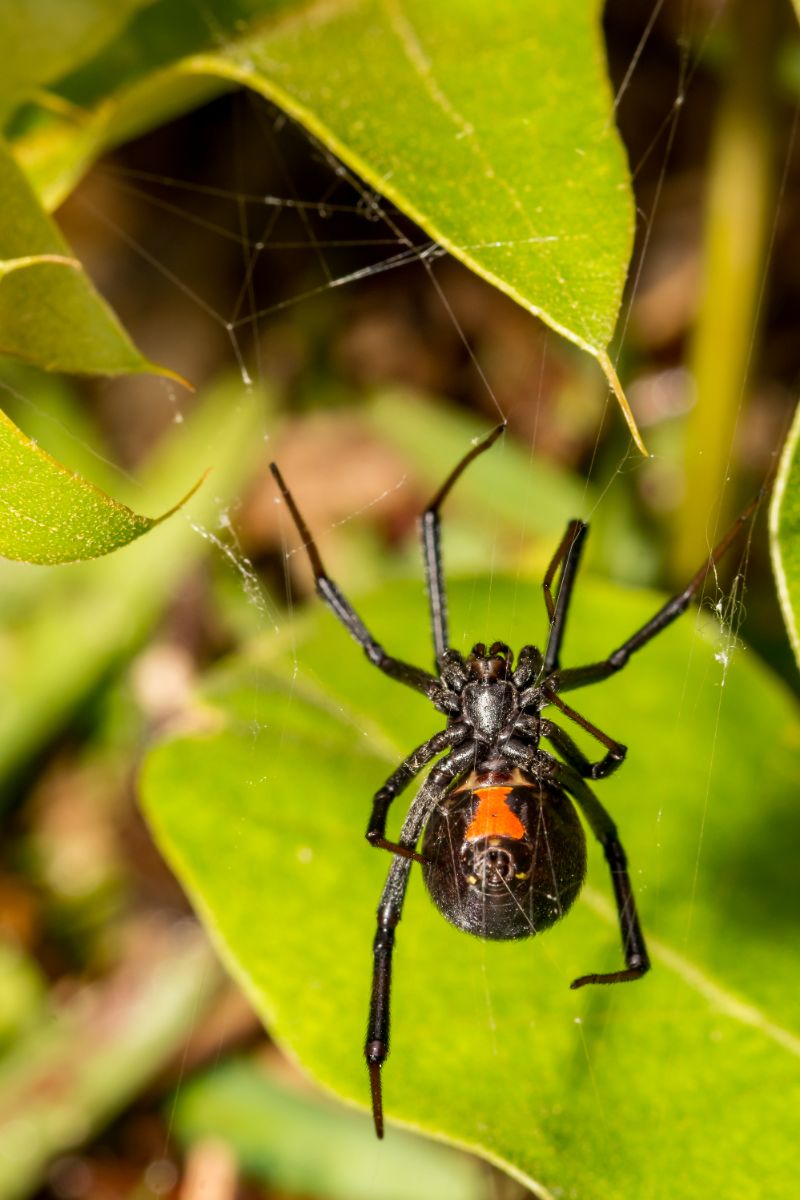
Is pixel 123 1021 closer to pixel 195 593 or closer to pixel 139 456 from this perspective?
pixel 195 593

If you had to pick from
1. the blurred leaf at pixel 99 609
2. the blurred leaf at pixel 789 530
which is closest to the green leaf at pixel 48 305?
the blurred leaf at pixel 789 530

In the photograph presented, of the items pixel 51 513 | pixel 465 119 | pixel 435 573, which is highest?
pixel 465 119

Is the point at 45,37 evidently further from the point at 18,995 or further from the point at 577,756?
the point at 18,995

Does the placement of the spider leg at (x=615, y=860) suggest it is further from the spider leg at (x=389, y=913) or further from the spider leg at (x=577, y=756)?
the spider leg at (x=389, y=913)

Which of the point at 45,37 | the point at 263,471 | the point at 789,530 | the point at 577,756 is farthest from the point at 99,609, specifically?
the point at 789,530

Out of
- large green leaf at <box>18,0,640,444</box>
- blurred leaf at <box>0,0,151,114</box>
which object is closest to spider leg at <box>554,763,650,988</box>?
large green leaf at <box>18,0,640,444</box>

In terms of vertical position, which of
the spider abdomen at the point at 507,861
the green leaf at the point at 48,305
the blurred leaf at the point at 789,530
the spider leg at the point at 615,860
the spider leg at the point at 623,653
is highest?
the green leaf at the point at 48,305
